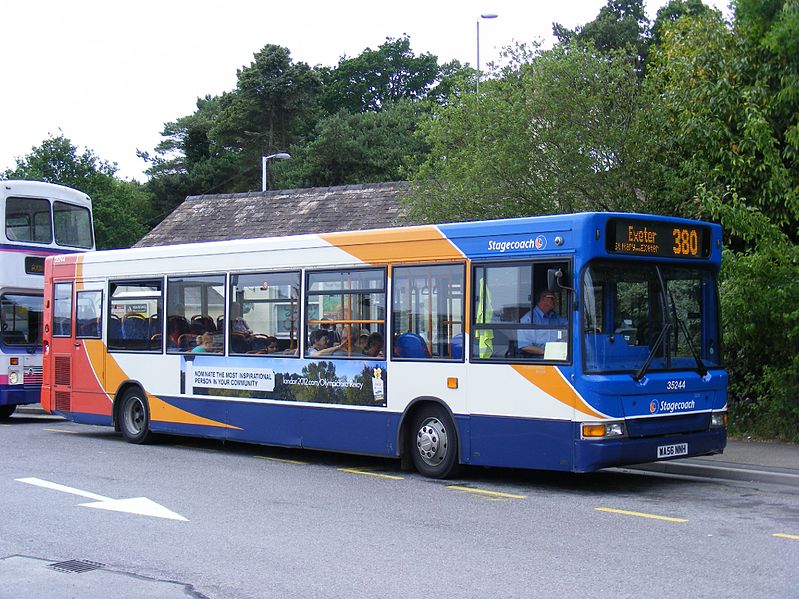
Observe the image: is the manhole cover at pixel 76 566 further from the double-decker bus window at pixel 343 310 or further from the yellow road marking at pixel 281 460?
the yellow road marking at pixel 281 460

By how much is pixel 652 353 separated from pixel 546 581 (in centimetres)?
445

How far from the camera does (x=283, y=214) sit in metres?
29.5

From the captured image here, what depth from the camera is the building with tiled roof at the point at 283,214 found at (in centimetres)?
2750

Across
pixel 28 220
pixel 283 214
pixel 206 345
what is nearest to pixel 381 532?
pixel 206 345

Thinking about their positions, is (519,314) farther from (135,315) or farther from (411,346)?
(135,315)

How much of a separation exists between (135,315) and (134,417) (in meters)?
1.59

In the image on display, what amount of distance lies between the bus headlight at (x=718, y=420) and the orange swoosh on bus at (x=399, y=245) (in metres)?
3.30

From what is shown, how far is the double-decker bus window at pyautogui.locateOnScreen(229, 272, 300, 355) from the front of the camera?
13.7 metres

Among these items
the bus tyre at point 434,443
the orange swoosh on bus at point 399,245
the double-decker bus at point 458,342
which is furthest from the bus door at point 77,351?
the bus tyre at point 434,443

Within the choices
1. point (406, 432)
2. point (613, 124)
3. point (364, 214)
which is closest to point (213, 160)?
point (364, 214)

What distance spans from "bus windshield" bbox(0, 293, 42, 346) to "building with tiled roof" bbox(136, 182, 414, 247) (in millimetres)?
8580

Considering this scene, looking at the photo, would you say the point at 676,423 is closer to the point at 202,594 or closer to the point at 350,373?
the point at 350,373

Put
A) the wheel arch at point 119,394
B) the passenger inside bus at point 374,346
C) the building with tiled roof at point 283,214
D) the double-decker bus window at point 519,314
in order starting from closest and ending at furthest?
1. the double-decker bus window at point 519,314
2. the passenger inside bus at point 374,346
3. the wheel arch at point 119,394
4. the building with tiled roof at point 283,214

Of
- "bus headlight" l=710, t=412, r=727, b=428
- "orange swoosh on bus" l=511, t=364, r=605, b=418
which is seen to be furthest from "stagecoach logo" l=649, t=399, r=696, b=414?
"orange swoosh on bus" l=511, t=364, r=605, b=418
